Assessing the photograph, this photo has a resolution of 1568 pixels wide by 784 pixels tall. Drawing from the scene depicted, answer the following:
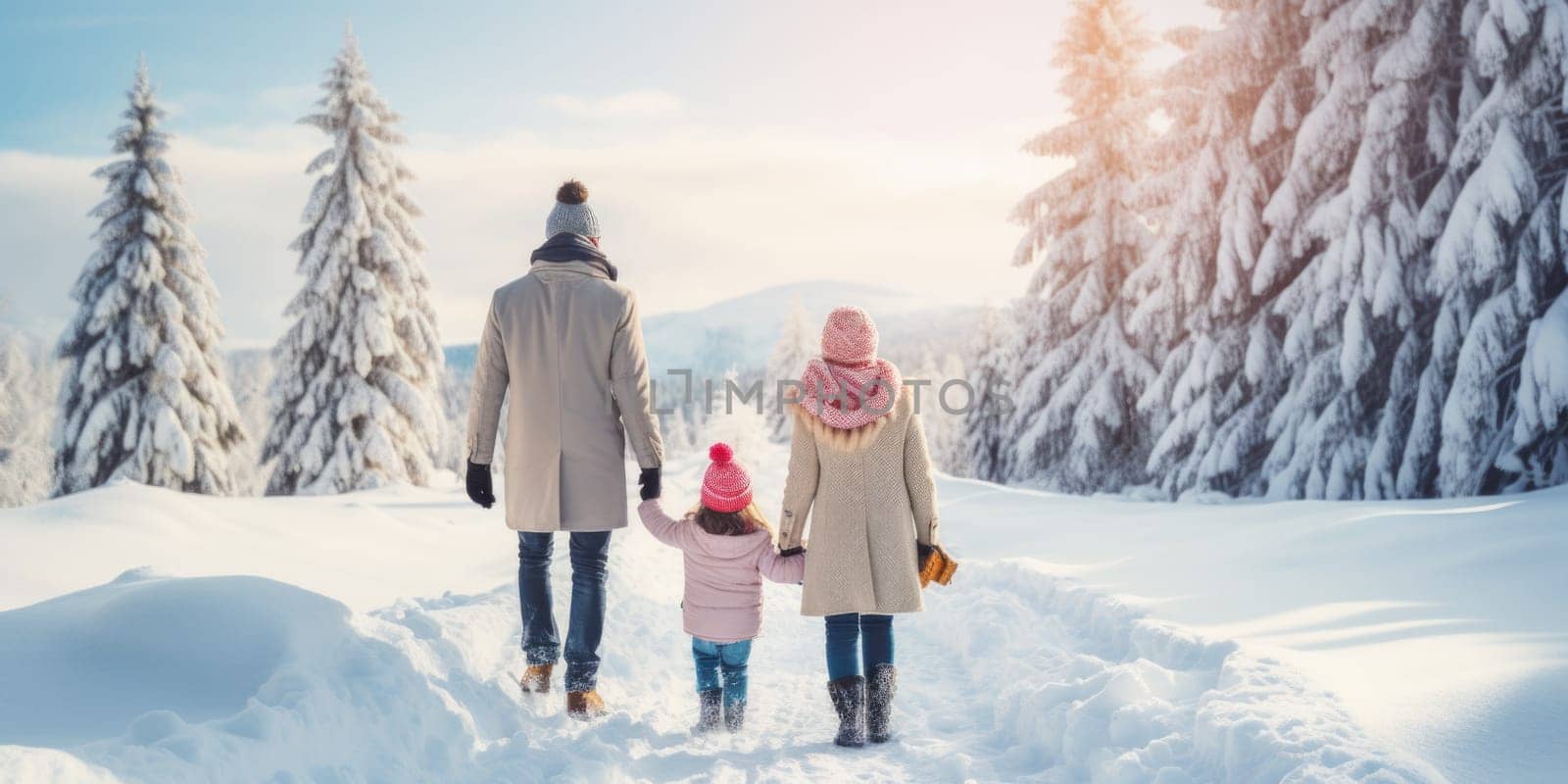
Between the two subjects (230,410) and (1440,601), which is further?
(230,410)

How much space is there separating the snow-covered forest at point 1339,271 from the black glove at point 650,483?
8.42m

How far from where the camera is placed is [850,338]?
4.30 m

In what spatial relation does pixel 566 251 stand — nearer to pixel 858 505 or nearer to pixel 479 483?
pixel 479 483

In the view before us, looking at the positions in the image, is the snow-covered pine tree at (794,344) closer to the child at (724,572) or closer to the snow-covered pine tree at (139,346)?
the snow-covered pine tree at (139,346)

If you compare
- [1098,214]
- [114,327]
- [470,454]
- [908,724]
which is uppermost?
A: [1098,214]

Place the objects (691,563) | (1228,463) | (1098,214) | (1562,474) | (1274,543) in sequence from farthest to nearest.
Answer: (1098,214), (1228,463), (1562,474), (1274,543), (691,563)

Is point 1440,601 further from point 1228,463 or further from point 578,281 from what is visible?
point 1228,463

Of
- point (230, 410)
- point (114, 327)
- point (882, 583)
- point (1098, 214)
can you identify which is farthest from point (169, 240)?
A: point (882, 583)

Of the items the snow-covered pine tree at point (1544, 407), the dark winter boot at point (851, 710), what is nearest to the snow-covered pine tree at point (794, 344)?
the snow-covered pine tree at point (1544, 407)

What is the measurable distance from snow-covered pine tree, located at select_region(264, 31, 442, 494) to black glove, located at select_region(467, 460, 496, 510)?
17.4 meters

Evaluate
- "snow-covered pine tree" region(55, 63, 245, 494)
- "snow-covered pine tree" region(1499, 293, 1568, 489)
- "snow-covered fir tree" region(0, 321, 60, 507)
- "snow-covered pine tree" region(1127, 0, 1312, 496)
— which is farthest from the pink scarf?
"snow-covered fir tree" region(0, 321, 60, 507)

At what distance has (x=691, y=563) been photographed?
4.63m

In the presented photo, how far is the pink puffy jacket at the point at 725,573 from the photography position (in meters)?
4.50

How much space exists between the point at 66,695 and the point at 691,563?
2.64 metres
